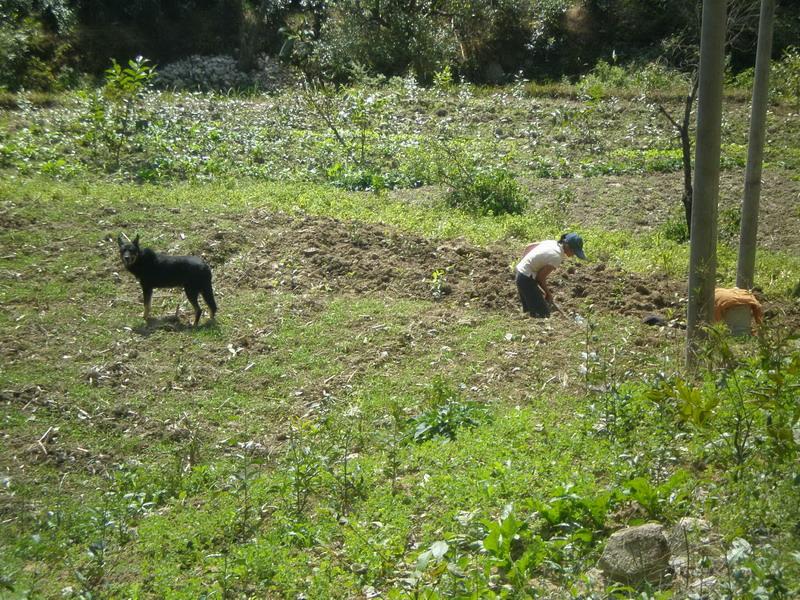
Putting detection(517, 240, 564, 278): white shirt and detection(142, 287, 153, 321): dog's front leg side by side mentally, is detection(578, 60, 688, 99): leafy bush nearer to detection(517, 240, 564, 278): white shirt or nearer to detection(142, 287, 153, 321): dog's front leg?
detection(517, 240, 564, 278): white shirt

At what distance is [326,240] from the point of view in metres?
12.7

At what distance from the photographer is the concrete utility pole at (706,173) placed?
711 centimetres

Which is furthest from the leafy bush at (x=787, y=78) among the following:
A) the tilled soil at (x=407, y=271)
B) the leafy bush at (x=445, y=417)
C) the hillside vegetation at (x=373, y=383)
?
the leafy bush at (x=445, y=417)

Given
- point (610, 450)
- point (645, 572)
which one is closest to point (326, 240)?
point (610, 450)

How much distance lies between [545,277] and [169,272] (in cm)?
434

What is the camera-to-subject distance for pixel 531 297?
1027 cm

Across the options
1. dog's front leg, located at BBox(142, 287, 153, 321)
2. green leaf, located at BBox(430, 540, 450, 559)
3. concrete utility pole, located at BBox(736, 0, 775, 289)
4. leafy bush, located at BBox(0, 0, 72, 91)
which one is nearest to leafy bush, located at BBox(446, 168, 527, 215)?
concrete utility pole, located at BBox(736, 0, 775, 289)

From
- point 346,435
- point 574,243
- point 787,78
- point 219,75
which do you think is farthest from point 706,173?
point 219,75

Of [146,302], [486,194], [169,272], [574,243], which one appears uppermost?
[574,243]

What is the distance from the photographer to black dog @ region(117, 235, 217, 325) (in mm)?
10031

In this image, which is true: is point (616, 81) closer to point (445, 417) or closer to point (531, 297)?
point (531, 297)

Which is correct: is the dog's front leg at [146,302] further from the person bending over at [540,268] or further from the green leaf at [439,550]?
the green leaf at [439,550]

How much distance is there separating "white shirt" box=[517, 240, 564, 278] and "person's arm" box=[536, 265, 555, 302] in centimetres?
7

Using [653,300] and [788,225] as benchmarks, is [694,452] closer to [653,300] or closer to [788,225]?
[653,300]
